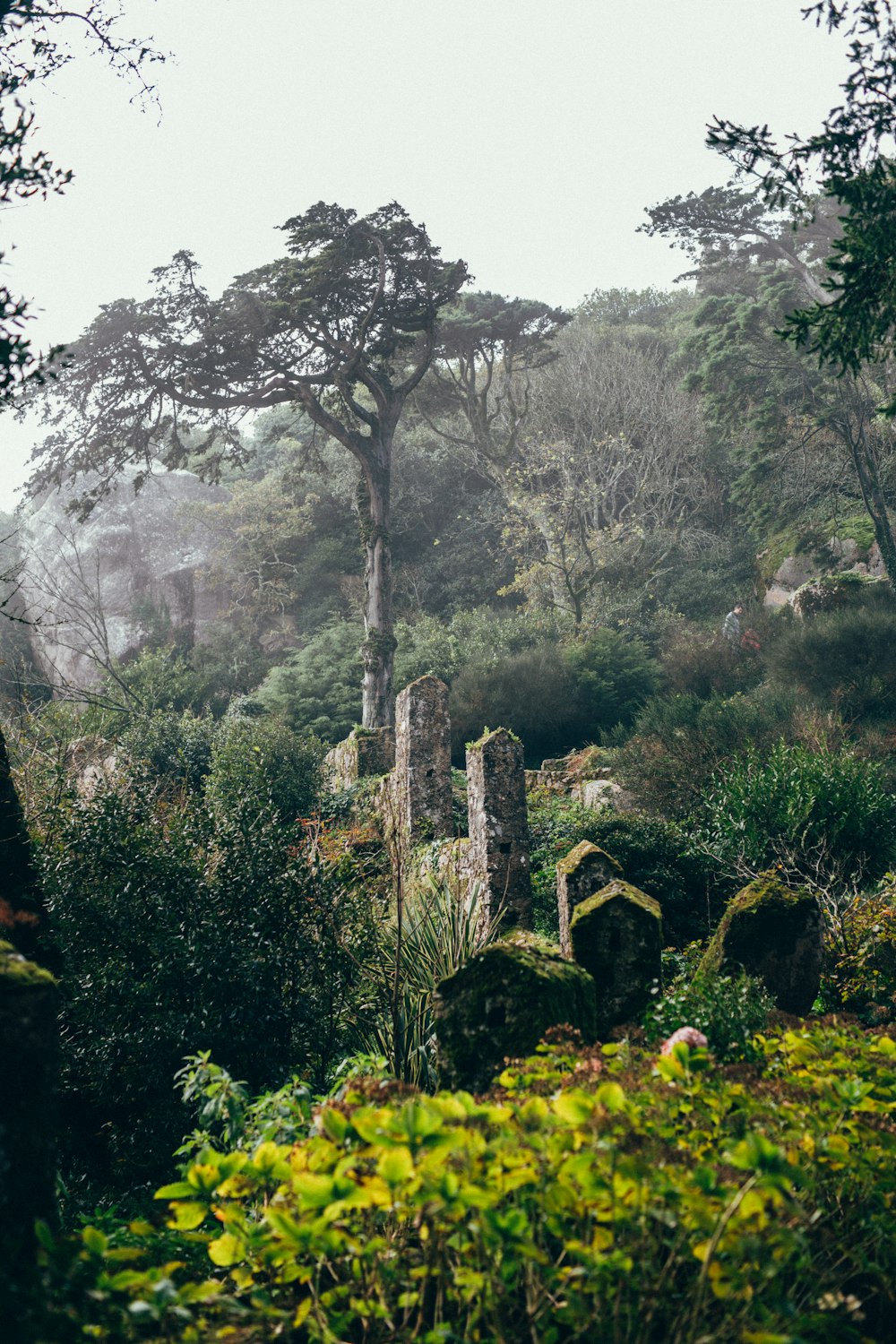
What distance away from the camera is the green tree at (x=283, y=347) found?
17500 mm

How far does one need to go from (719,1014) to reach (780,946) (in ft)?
4.61

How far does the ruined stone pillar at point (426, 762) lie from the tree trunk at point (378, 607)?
18.3 ft

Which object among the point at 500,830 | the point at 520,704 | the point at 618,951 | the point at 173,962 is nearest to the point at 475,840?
the point at 500,830

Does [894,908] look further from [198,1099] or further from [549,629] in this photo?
[549,629]

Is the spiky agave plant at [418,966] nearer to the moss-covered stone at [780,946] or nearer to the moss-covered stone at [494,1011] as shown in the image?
the moss-covered stone at [494,1011]

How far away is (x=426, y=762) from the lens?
10844mm

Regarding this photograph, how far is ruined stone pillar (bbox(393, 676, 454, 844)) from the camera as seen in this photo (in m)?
10.7

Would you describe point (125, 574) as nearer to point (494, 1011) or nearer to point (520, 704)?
point (520, 704)

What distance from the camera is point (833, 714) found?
43.7ft

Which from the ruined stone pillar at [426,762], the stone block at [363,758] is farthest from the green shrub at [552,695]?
the ruined stone pillar at [426,762]

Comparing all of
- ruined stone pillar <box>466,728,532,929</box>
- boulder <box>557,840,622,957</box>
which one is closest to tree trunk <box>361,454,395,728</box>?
ruined stone pillar <box>466,728,532,929</box>

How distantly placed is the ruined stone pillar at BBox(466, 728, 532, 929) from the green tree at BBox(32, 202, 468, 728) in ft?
28.5

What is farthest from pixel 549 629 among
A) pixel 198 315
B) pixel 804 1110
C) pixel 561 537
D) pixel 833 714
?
pixel 804 1110

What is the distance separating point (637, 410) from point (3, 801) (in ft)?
79.9
